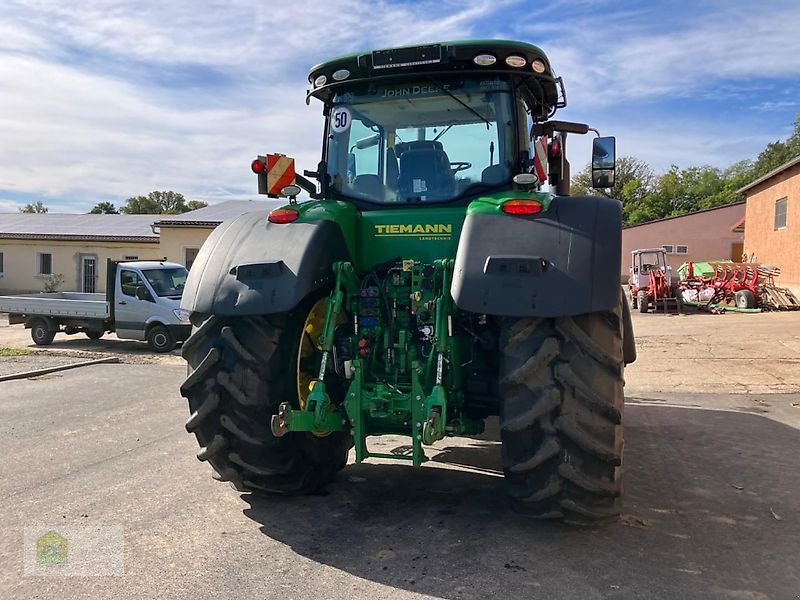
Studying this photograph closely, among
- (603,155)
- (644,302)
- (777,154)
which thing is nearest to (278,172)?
(603,155)

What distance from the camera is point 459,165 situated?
4637mm

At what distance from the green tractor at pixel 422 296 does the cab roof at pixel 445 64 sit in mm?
13

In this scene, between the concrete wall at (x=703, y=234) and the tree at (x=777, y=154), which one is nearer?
the concrete wall at (x=703, y=234)

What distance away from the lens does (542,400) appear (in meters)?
3.50

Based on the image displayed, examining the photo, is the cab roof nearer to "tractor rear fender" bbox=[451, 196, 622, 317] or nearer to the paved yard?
"tractor rear fender" bbox=[451, 196, 622, 317]

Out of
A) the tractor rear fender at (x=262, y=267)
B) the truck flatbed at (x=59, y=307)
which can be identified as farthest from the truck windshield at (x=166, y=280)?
the tractor rear fender at (x=262, y=267)

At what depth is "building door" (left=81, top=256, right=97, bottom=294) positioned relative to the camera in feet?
102

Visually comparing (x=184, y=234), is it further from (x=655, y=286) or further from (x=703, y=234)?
(x=703, y=234)

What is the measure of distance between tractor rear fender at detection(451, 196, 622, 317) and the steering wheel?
0.89m

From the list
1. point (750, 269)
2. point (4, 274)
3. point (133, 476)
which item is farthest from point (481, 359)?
point (4, 274)

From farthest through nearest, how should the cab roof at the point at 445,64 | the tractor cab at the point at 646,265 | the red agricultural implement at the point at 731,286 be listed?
the tractor cab at the point at 646,265 → the red agricultural implement at the point at 731,286 → the cab roof at the point at 445,64

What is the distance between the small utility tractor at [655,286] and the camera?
853 inches

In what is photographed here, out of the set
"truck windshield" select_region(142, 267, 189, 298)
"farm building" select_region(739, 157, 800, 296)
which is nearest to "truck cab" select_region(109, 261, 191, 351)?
"truck windshield" select_region(142, 267, 189, 298)

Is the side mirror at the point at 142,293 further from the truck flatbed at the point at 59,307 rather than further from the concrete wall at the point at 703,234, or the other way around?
the concrete wall at the point at 703,234
